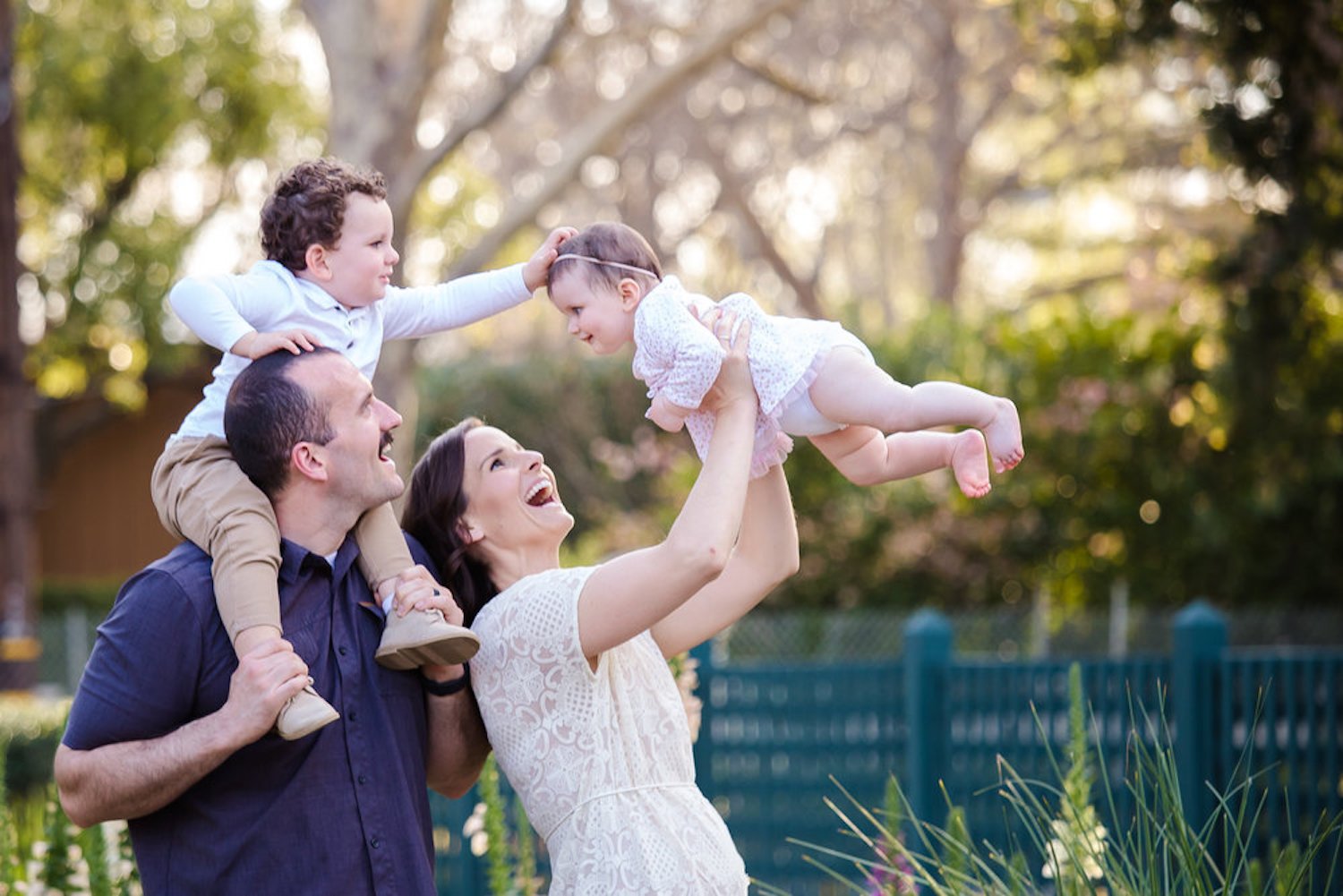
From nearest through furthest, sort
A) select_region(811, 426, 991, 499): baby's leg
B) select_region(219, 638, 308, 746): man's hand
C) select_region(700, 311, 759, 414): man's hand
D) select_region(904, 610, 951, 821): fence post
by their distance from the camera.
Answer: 1. select_region(219, 638, 308, 746): man's hand
2. select_region(700, 311, 759, 414): man's hand
3. select_region(811, 426, 991, 499): baby's leg
4. select_region(904, 610, 951, 821): fence post

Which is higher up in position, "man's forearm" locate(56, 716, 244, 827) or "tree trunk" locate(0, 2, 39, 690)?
"tree trunk" locate(0, 2, 39, 690)

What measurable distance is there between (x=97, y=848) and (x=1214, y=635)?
13.5 feet

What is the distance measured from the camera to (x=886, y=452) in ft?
9.58

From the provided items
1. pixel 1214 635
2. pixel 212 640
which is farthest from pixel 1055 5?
pixel 212 640

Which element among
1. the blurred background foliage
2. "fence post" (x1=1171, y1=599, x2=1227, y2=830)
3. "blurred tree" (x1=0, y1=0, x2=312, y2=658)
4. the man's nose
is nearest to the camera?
the man's nose

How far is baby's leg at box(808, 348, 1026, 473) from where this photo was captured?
8.73 ft

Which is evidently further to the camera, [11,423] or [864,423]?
[11,423]

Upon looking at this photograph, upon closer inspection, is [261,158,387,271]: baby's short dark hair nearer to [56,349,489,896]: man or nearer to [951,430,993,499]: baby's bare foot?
[56,349,489,896]: man

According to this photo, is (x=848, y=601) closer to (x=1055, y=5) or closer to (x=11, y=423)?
(x=1055, y=5)

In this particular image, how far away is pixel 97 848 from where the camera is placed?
3.41m

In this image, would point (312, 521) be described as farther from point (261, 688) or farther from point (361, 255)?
point (361, 255)

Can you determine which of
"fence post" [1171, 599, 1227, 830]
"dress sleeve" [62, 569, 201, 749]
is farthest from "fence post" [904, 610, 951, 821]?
"dress sleeve" [62, 569, 201, 749]

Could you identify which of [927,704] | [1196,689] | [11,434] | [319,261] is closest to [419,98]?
[11,434]

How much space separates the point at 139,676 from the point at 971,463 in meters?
1.41
